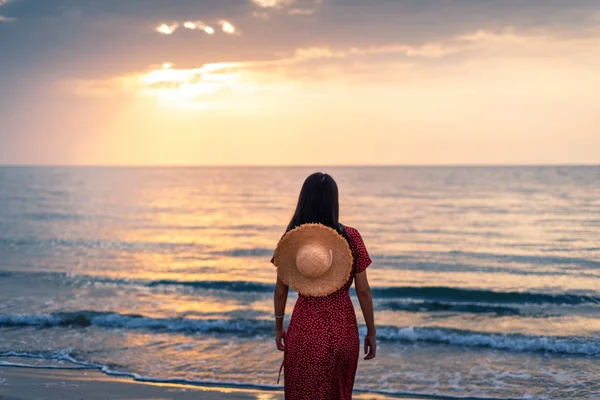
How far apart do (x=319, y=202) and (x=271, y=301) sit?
9.31m

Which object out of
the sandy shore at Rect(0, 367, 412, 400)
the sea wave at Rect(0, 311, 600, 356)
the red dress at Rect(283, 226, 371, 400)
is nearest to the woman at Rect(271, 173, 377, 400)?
the red dress at Rect(283, 226, 371, 400)

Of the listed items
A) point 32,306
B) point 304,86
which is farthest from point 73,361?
point 304,86

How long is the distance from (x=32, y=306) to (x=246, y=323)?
15.7 ft

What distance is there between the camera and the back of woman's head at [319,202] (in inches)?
148

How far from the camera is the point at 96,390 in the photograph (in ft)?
23.0

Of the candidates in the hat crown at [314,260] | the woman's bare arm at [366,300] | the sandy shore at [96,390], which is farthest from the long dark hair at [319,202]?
the sandy shore at [96,390]

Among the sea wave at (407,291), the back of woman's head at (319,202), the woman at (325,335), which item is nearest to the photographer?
the back of woman's head at (319,202)

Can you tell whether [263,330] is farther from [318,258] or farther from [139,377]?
[318,258]

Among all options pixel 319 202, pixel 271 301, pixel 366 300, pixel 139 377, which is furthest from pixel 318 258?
pixel 271 301

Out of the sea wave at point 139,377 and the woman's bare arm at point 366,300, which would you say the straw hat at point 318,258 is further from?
the sea wave at point 139,377

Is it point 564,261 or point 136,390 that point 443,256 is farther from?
point 136,390

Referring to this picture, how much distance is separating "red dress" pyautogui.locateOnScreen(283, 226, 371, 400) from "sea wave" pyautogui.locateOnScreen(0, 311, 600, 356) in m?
6.00

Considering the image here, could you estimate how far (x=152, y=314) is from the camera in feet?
37.3

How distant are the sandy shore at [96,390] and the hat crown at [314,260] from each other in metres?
3.51
